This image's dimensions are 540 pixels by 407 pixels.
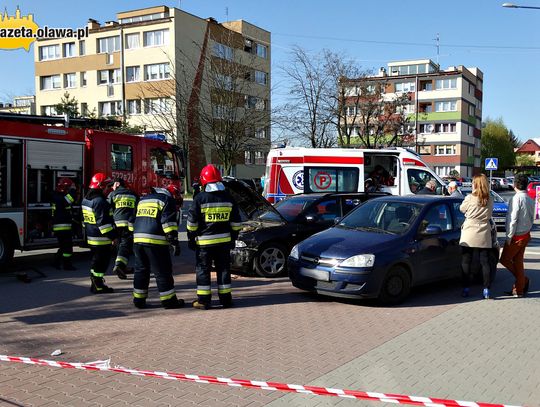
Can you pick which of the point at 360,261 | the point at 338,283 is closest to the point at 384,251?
the point at 360,261

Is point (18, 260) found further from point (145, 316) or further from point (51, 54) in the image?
point (51, 54)

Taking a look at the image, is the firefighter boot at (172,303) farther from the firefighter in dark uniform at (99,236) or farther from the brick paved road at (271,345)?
the firefighter in dark uniform at (99,236)

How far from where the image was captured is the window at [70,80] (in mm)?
50000

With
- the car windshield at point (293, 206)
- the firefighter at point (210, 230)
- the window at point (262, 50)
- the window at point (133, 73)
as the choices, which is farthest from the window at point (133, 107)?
the firefighter at point (210, 230)

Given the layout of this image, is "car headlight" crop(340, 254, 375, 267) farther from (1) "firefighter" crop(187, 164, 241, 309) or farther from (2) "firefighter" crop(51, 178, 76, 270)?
(2) "firefighter" crop(51, 178, 76, 270)

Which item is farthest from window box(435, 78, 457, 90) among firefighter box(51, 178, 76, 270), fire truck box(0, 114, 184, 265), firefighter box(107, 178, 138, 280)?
firefighter box(107, 178, 138, 280)

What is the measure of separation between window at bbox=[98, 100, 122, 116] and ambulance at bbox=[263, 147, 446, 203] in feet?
118

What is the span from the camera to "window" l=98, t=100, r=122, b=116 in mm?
48125

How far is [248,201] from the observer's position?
10.1 m

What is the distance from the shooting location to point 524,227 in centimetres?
757

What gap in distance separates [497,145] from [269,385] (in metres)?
91.1

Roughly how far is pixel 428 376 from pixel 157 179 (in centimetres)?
1026

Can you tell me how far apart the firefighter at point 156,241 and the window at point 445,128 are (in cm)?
6761

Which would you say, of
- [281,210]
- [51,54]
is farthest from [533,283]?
[51,54]
